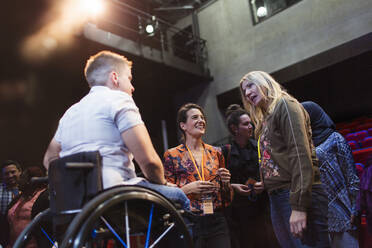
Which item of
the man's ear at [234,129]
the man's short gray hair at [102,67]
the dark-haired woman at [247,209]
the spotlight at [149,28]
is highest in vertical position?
the spotlight at [149,28]

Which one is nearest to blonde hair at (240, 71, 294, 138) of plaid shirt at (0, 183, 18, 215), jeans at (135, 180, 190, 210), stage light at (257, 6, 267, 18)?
jeans at (135, 180, 190, 210)

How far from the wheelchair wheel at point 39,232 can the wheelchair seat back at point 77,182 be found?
0.85 feet

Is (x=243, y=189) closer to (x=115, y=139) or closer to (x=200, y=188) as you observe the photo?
(x=200, y=188)

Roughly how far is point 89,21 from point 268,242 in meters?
5.28

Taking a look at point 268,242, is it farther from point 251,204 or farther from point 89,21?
point 89,21

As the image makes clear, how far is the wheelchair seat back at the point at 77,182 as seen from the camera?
1083mm

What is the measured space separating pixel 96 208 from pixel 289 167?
2.64ft

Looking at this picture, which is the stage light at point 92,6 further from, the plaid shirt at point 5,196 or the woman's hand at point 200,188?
the woman's hand at point 200,188

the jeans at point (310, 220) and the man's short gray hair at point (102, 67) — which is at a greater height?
the man's short gray hair at point (102, 67)

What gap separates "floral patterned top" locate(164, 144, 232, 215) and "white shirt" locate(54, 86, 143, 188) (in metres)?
0.74

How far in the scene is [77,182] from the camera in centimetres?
109

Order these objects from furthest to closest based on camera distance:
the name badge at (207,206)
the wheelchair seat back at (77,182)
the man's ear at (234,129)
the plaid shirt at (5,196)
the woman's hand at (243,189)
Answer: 1. the plaid shirt at (5,196)
2. the man's ear at (234,129)
3. the woman's hand at (243,189)
4. the name badge at (207,206)
5. the wheelchair seat back at (77,182)

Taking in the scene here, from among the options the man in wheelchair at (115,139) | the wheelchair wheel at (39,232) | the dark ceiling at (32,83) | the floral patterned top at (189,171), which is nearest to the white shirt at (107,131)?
the man in wheelchair at (115,139)

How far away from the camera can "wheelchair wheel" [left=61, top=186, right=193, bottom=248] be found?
96cm
